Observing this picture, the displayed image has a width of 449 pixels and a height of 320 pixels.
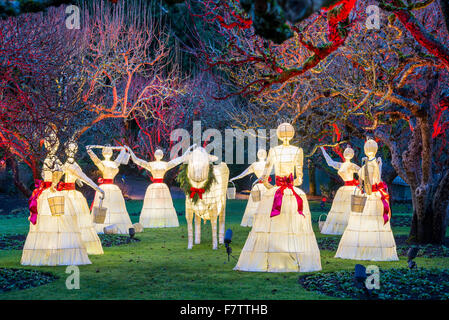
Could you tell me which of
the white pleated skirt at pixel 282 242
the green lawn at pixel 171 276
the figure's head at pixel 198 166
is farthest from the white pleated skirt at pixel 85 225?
the white pleated skirt at pixel 282 242

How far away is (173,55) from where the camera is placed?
32031mm

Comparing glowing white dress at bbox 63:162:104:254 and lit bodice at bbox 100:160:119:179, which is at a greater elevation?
lit bodice at bbox 100:160:119:179

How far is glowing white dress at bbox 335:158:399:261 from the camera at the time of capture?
471 inches

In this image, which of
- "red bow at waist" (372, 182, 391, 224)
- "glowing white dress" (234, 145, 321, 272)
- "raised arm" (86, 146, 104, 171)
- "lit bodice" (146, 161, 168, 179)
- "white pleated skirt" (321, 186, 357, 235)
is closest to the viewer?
"glowing white dress" (234, 145, 321, 272)

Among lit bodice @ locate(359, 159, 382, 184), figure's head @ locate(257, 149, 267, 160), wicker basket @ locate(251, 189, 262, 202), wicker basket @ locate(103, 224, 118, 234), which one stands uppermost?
figure's head @ locate(257, 149, 267, 160)

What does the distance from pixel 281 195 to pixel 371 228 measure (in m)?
3.04

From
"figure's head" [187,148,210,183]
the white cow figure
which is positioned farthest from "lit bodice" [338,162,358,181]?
"figure's head" [187,148,210,183]

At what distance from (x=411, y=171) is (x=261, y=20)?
10.9 m

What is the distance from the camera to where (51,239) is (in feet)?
35.7

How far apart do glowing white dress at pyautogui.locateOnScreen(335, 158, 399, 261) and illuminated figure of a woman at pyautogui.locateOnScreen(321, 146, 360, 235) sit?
453 centimetres

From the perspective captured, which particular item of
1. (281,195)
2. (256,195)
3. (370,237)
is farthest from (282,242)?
(256,195)

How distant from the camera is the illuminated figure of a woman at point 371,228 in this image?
12.0 meters

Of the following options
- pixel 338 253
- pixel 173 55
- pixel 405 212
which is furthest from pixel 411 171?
pixel 173 55

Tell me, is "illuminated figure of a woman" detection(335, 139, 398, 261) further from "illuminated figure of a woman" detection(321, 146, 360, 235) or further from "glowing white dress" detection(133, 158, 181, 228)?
"glowing white dress" detection(133, 158, 181, 228)
